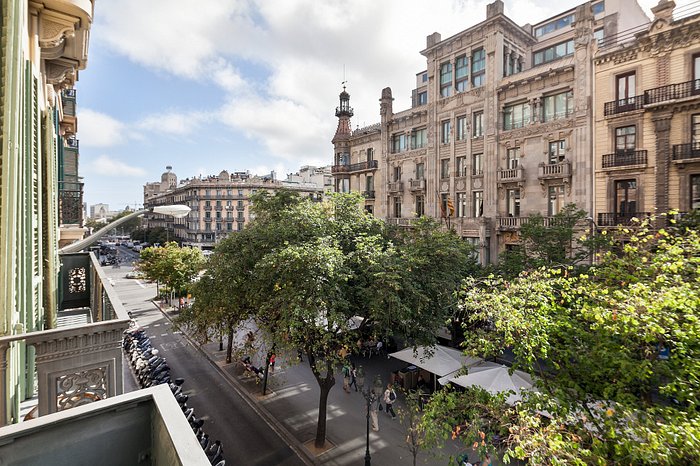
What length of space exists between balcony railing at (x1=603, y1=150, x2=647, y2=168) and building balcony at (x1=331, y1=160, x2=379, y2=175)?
19327 millimetres

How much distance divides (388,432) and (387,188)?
23242mm

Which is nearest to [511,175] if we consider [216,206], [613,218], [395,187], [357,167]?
[613,218]

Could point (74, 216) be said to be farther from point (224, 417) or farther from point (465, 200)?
point (465, 200)

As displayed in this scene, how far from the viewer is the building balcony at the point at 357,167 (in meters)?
36.6

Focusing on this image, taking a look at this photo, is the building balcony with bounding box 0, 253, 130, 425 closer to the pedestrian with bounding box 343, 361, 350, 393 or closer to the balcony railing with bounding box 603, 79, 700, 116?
the pedestrian with bounding box 343, 361, 350, 393

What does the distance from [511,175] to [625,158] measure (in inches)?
261

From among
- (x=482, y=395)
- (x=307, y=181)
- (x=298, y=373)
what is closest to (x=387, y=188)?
(x=298, y=373)

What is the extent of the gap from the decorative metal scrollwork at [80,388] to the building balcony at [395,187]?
29.2 meters

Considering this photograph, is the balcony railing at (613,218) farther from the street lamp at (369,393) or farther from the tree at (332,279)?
the street lamp at (369,393)

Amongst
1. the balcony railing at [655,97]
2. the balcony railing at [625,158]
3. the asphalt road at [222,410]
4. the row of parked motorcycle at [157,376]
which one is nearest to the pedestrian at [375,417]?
the asphalt road at [222,410]

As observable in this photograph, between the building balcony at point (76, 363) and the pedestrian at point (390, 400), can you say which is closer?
the building balcony at point (76, 363)

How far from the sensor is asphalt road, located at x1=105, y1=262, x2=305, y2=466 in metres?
14.1

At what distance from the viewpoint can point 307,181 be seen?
335 ft

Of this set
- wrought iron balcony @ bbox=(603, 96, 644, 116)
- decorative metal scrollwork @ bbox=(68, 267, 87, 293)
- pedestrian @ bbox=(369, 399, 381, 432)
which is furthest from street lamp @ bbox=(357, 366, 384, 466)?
wrought iron balcony @ bbox=(603, 96, 644, 116)
